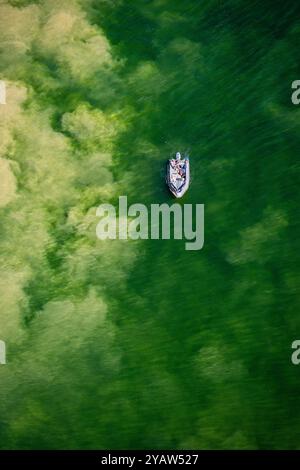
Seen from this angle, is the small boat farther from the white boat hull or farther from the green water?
the green water

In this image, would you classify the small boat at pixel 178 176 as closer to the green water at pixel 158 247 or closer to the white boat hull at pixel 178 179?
the white boat hull at pixel 178 179

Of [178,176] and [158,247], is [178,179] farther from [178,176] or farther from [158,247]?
[158,247]

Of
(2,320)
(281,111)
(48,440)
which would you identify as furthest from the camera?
(281,111)

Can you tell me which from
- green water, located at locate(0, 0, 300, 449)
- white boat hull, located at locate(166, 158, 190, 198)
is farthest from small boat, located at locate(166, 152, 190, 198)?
green water, located at locate(0, 0, 300, 449)

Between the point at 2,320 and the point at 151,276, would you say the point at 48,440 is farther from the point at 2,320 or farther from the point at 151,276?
the point at 151,276

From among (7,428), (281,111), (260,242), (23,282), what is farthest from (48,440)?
(281,111)

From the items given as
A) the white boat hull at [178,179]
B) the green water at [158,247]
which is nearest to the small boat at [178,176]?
the white boat hull at [178,179]
